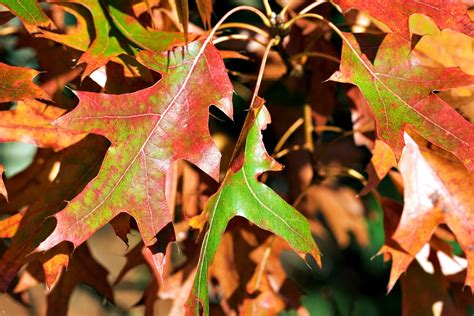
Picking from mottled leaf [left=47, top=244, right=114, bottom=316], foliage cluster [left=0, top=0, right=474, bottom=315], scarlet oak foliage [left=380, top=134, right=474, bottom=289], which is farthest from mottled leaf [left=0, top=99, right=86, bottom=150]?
scarlet oak foliage [left=380, top=134, right=474, bottom=289]

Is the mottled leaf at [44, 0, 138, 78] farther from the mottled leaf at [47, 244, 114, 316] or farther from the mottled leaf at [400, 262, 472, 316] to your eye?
the mottled leaf at [400, 262, 472, 316]

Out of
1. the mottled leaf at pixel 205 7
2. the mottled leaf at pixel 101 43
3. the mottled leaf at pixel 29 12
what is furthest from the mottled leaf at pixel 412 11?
the mottled leaf at pixel 29 12

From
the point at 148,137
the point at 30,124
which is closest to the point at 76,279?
the point at 30,124

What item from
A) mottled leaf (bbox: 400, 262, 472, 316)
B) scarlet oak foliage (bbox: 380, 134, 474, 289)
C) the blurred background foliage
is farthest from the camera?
the blurred background foliage

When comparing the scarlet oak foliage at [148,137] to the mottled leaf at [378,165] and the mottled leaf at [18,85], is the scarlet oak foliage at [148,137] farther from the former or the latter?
the mottled leaf at [378,165]

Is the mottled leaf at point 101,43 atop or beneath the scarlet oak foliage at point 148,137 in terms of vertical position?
atop

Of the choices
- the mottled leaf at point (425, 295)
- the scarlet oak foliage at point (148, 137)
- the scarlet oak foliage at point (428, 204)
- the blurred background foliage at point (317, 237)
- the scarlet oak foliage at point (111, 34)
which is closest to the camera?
the scarlet oak foliage at point (148, 137)
